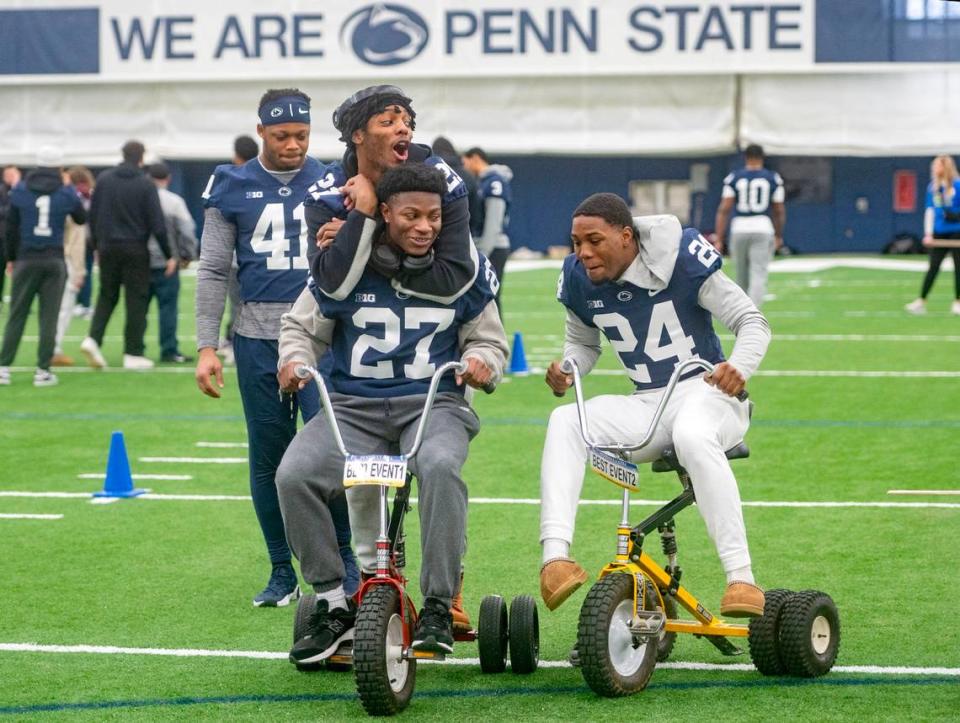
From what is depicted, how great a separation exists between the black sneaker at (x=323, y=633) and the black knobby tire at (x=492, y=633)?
1.37 feet

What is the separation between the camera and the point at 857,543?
759cm

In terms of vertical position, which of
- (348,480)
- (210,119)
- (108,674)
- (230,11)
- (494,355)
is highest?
(230,11)

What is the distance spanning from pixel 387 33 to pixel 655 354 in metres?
33.5

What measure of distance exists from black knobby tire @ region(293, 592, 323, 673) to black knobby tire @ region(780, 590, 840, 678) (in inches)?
59.8

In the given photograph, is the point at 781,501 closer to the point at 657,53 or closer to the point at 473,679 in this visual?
the point at 473,679

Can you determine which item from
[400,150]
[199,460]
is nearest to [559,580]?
[400,150]

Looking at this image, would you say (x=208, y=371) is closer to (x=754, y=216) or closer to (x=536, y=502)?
(x=536, y=502)

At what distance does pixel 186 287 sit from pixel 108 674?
23341mm

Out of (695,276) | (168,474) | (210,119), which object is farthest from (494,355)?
(210,119)

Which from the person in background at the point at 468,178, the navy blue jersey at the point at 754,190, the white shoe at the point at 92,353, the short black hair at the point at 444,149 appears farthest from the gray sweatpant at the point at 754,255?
the white shoe at the point at 92,353

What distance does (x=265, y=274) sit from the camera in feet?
21.7

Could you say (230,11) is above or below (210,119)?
above

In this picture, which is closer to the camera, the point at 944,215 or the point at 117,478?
the point at 117,478

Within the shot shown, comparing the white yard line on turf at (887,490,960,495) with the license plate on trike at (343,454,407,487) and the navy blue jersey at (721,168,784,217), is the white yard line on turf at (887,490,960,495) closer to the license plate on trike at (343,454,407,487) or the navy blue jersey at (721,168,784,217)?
the license plate on trike at (343,454,407,487)
